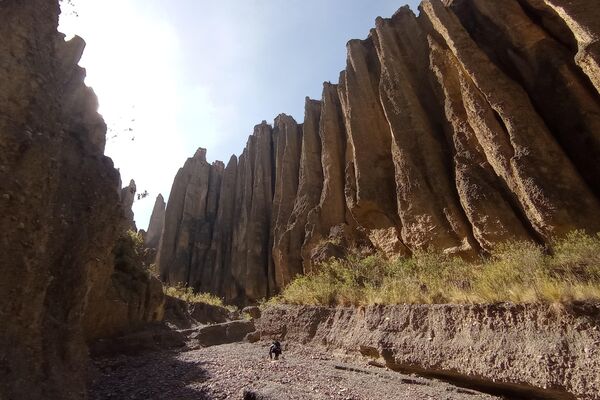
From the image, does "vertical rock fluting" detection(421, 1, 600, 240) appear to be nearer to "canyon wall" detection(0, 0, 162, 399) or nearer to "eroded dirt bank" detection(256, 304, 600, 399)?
"eroded dirt bank" detection(256, 304, 600, 399)

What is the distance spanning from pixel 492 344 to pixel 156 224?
56472 millimetres

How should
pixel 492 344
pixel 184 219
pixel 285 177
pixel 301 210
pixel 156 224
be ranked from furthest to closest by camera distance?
Answer: pixel 156 224, pixel 184 219, pixel 285 177, pixel 301 210, pixel 492 344

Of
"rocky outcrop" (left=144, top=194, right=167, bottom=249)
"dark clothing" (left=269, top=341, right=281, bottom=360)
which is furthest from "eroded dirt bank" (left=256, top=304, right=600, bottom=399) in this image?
"rocky outcrop" (left=144, top=194, right=167, bottom=249)

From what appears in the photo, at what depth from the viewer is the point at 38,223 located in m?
4.73

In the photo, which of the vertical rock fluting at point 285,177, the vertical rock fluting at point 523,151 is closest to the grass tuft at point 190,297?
the vertical rock fluting at point 285,177

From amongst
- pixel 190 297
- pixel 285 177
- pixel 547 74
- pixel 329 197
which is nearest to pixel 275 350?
pixel 547 74

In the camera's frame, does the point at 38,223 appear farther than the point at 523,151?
No

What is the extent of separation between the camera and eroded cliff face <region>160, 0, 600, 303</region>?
35.2 feet

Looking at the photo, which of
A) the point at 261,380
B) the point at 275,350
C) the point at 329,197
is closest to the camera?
the point at 261,380

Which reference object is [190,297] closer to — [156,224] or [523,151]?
[523,151]

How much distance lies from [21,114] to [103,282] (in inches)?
330

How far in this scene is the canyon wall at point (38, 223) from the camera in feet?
14.1

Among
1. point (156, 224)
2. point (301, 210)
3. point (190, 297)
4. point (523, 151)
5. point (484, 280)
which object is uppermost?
point (156, 224)

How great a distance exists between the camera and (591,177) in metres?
10.8
